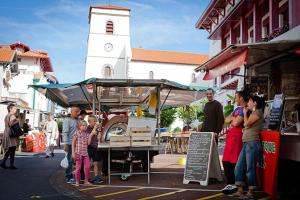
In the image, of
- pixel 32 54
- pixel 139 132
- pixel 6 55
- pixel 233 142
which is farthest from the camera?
pixel 32 54

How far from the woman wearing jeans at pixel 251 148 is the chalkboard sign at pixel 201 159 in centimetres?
160

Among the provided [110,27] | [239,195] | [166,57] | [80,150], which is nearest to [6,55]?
[110,27]

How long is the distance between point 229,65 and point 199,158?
7.40 ft

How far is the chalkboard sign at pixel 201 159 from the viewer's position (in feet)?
Answer: 29.3

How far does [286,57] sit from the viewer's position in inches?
355

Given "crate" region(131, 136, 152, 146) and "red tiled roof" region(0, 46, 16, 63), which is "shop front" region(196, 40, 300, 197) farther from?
"red tiled roof" region(0, 46, 16, 63)

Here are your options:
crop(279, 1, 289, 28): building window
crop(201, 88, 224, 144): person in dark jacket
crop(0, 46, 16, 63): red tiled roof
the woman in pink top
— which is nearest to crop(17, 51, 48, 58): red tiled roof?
crop(0, 46, 16, 63): red tiled roof

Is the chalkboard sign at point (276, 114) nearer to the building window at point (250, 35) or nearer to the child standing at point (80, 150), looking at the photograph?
the child standing at point (80, 150)

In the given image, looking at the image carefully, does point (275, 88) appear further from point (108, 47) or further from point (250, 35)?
point (108, 47)

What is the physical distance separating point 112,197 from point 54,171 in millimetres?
4993

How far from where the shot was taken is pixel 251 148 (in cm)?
714

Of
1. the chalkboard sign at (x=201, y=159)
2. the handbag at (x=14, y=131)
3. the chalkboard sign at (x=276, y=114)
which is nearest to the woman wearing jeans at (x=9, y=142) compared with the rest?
the handbag at (x=14, y=131)

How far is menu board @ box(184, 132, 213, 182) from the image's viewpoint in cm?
895

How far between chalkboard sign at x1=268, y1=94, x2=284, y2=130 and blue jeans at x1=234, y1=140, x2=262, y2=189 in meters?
0.44
